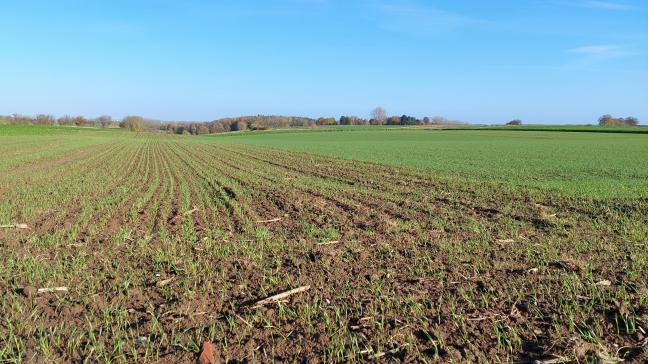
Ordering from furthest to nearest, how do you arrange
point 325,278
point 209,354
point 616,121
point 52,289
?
point 616,121 → point 325,278 → point 52,289 → point 209,354

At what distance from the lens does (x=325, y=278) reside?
625 cm

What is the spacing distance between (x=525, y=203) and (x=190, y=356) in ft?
35.0

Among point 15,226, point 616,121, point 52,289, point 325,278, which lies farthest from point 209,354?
point 616,121

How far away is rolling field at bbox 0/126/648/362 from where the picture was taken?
4.38 metres

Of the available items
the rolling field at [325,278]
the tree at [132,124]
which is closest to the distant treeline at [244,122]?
the tree at [132,124]

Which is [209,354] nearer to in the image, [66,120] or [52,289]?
[52,289]

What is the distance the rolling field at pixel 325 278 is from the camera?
438cm

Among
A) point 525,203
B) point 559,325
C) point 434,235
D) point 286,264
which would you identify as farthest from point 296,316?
point 525,203

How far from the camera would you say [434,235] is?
8664 mm

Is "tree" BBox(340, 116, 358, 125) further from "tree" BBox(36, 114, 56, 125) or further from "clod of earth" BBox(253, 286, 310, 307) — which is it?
"clod of earth" BBox(253, 286, 310, 307)

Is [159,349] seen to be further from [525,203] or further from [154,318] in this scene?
[525,203]

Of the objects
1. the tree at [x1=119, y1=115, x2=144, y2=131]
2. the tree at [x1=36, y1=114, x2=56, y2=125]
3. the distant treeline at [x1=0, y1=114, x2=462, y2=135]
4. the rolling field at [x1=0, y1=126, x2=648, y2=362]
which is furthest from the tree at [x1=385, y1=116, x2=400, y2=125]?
the rolling field at [x1=0, y1=126, x2=648, y2=362]

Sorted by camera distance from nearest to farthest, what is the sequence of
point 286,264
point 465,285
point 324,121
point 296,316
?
point 296,316, point 465,285, point 286,264, point 324,121

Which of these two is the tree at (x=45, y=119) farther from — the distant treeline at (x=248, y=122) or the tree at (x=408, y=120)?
the tree at (x=408, y=120)
